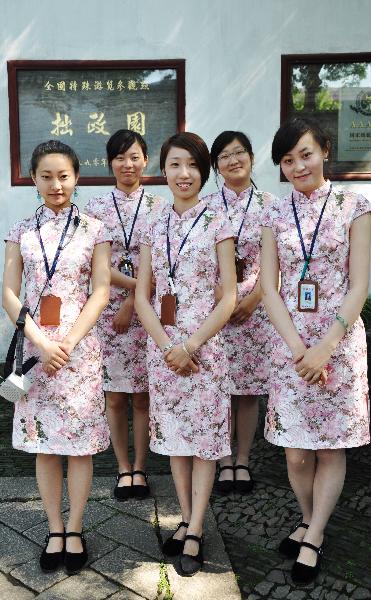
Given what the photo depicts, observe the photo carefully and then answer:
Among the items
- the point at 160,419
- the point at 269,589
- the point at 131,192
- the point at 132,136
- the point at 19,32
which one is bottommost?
the point at 269,589

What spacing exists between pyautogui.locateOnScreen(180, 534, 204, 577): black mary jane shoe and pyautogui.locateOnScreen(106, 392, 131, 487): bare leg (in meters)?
0.84

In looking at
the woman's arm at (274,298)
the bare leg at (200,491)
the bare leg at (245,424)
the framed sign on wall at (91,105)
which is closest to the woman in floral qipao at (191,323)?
the bare leg at (200,491)

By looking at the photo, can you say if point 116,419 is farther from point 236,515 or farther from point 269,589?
point 269,589

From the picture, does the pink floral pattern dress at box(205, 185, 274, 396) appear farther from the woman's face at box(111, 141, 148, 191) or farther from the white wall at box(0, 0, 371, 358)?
the white wall at box(0, 0, 371, 358)

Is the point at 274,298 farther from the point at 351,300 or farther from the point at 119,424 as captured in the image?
the point at 119,424

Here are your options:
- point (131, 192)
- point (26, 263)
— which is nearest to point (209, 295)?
point (26, 263)

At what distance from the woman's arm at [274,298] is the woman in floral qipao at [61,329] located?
28.5 inches

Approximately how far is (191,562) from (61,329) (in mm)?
1201

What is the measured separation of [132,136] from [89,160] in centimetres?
245

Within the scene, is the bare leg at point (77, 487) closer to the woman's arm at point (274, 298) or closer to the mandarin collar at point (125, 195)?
the woman's arm at point (274, 298)

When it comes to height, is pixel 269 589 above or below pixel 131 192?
below

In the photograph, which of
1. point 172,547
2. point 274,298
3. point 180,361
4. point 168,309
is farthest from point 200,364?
point 172,547

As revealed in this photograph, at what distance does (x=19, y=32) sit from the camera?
544cm

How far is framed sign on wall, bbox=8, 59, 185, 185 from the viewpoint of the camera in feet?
18.1
